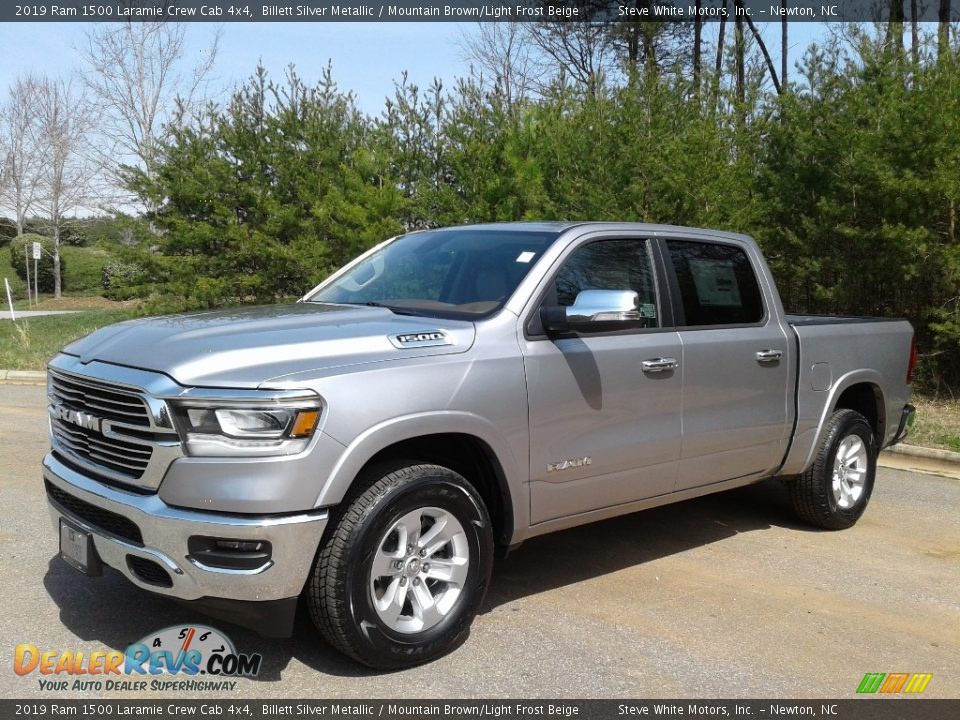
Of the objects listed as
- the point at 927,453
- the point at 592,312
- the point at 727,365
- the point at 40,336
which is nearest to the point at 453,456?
the point at 592,312

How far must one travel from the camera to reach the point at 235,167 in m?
15.8

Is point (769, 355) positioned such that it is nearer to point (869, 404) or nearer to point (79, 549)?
point (869, 404)

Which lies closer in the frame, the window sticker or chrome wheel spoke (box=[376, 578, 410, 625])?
chrome wheel spoke (box=[376, 578, 410, 625])

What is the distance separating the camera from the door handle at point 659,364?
4.70 meters

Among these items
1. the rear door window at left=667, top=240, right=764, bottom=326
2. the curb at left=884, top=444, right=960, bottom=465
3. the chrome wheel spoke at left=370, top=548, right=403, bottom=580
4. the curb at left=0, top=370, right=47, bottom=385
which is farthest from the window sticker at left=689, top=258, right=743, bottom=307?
the curb at left=0, top=370, right=47, bottom=385

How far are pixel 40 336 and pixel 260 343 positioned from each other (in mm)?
16232

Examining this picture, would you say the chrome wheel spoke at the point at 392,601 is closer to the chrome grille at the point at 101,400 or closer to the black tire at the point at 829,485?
the chrome grille at the point at 101,400

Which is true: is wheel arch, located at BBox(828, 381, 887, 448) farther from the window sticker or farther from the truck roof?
the truck roof

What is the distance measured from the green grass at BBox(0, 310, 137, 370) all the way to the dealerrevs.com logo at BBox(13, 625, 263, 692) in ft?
34.8

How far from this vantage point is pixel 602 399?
450cm

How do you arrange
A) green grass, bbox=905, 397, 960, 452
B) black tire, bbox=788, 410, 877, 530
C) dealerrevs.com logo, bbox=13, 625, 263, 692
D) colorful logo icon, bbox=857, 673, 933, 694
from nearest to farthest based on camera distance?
dealerrevs.com logo, bbox=13, 625, 263, 692 < colorful logo icon, bbox=857, 673, 933, 694 < black tire, bbox=788, 410, 877, 530 < green grass, bbox=905, 397, 960, 452

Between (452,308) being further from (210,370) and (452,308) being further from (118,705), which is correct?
(118,705)

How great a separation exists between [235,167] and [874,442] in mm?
12208

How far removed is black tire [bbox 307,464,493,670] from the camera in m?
3.59
